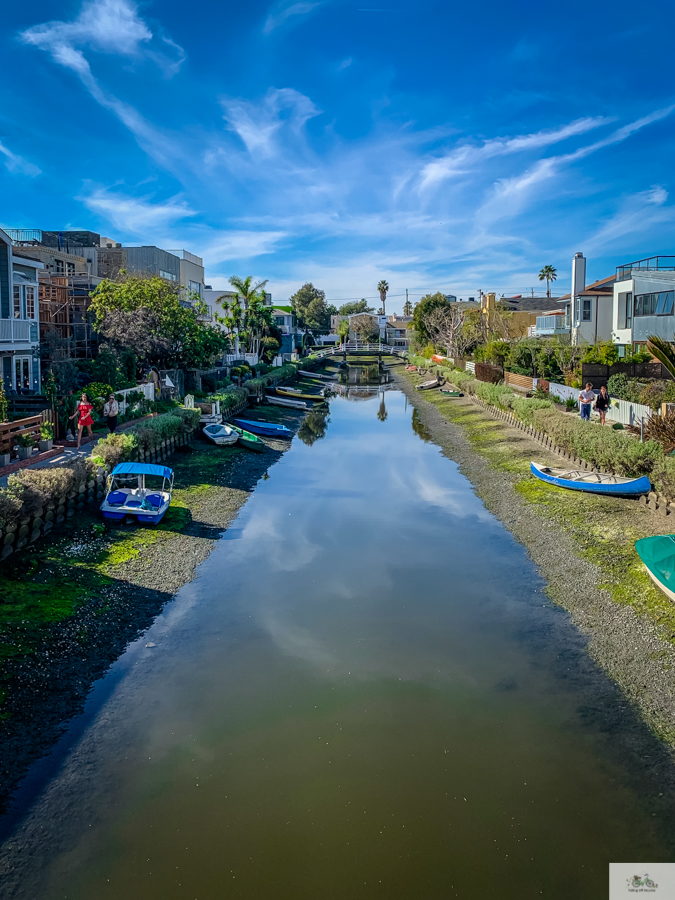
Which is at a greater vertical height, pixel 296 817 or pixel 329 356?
pixel 329 356

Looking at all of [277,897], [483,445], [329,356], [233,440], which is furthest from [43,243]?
[329,356]

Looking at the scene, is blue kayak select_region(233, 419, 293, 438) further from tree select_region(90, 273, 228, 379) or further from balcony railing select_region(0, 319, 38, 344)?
balcony railing select_region(0, 319, 38, 344)

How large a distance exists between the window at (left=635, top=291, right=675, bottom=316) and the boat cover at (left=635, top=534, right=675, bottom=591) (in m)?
31.1

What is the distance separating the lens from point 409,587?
1680 cm

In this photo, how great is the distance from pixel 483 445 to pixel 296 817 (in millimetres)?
28255

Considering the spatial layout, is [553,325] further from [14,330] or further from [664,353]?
[14,330]

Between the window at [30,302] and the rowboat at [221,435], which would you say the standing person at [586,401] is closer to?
the rowboat at [221,435]

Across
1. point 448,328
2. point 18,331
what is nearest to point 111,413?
point 18,331

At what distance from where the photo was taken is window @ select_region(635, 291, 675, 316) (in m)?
42.2

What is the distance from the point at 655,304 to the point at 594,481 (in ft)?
86.6

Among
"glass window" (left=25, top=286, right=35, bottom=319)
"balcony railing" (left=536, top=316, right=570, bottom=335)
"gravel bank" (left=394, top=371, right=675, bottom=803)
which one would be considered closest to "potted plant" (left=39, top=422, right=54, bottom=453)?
"glass window" (left=25, top=286, right=35, bottom=319)

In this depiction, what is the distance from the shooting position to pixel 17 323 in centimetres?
2822

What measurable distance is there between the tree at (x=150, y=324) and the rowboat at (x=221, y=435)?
6732 mm

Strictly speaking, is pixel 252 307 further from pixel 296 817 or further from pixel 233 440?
pixel 296 817
